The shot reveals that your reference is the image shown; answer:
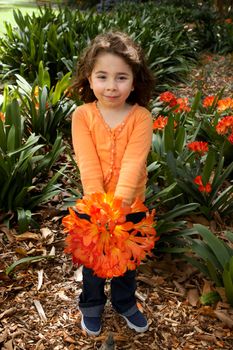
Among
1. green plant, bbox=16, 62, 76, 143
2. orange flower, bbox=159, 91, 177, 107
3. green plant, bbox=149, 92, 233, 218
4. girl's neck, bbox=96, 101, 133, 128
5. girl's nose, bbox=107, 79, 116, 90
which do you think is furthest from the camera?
orange flower, bbox=159, 91, 177, 107

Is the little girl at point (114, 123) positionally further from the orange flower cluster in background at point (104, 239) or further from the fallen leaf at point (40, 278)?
the fallen leaf at point (40, 278)

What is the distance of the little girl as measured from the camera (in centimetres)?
170

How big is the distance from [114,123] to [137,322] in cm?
93

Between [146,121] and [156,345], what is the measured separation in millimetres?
1016

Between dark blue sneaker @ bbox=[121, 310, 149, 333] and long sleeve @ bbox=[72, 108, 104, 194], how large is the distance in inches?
26.8

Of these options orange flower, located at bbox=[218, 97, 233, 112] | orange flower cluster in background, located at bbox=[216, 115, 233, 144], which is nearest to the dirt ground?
orange flower cluster in background, located at bbox=[216, 115, 233, 144]

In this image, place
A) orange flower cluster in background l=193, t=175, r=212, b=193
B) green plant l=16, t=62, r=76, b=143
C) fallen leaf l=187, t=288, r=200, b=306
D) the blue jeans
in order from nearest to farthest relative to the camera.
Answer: the blue jeans → fallen leaf l=187, t=288, r=200, b=306 → orange flower cluster in background l=193, t=175, r=212, b=193 → green plant l=16, t=62, r=76, b=143

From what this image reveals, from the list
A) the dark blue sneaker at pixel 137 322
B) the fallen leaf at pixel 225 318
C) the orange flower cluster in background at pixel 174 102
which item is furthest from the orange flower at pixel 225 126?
the dark blue sneaker at pixel 137 322

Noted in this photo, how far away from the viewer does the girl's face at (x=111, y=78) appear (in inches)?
66.2

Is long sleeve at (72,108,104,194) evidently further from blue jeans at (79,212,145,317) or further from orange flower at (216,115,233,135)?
orange flower at (216,115,233,135)

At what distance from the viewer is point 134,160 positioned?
1726 millimetres

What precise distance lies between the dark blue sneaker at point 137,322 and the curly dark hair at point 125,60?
967 millimetres

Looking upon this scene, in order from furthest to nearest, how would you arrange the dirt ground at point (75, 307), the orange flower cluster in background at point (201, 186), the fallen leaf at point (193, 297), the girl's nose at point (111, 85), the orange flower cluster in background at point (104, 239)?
the orange flower cluster in background at point (201, 186)
the fallen leaf at point (193, 297)
the dirt ground at point (75, 307)
the girl's nose at point (111, 85)
the orange flower cluster in background at point (104, 239)

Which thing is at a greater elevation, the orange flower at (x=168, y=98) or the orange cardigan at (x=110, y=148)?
the orange cardigan at (x=110, y=148)
